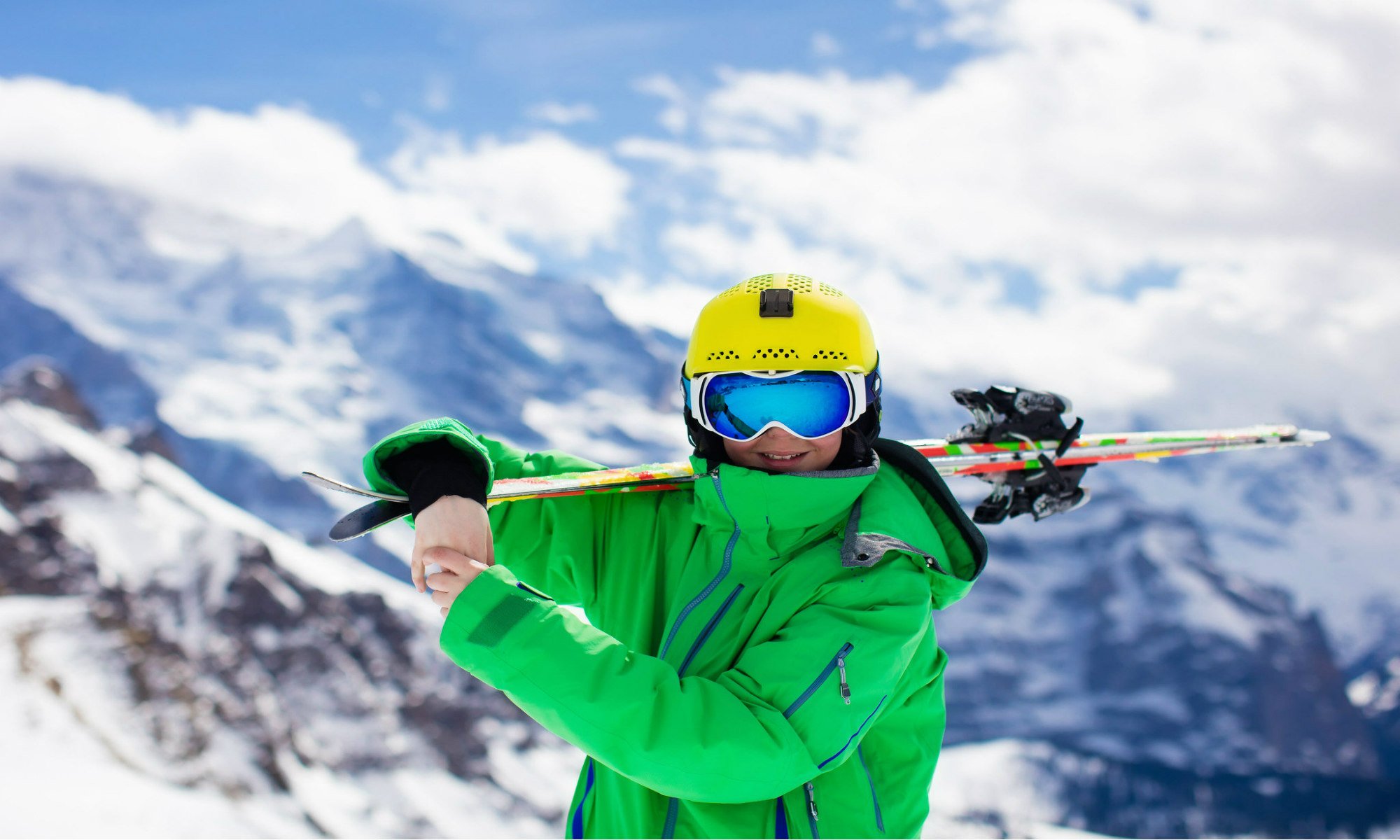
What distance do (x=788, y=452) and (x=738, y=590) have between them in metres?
0.65

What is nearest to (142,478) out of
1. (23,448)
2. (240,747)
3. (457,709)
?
(23,448)

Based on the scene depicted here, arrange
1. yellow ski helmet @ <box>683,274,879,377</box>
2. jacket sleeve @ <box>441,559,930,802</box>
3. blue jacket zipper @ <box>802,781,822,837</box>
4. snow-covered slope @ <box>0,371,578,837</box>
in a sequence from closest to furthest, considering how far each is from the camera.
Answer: jacket sleeve @ <box>441,559,930,802</box>
blue jacket zipper @ <box>802,781,822,837</box>
yellow ski helmet @ <box>683,274,879,377</box>
snow-covered slope @ <box>0,371,578,837</box>

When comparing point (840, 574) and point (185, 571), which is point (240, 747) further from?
point (840, 574)

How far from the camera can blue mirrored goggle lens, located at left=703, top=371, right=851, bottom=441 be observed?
4.06 metres

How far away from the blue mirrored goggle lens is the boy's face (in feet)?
0.14

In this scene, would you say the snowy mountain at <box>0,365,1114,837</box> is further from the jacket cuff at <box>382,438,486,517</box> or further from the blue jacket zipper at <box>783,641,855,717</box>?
the blue jacket zipper at <box>783,641,855,717</box>

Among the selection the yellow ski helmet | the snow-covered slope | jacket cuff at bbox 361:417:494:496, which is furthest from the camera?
the snow-covered slope

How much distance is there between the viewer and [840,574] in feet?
11.8

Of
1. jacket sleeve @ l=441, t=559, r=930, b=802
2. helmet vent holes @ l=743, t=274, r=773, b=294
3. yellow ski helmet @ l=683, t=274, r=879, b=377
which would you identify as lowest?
jacket sleeve @ l=441, t=559, r=930, b=802

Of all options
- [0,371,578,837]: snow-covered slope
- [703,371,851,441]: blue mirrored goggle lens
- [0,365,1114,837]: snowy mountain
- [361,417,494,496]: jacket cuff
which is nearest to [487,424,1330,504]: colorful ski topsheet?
[361,417,494,496]: jacket cuff

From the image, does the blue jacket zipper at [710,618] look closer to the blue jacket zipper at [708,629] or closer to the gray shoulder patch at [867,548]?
the blue jacket zipper at [708,629]

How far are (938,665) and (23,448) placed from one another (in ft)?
483

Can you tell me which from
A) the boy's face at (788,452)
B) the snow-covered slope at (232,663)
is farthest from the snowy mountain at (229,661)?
the boy's face at (788,452)

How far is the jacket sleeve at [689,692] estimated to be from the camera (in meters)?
3.06
